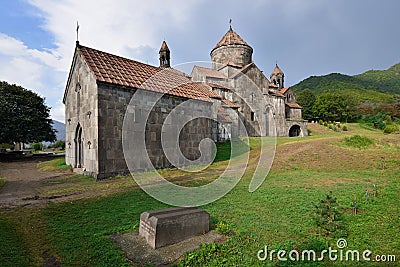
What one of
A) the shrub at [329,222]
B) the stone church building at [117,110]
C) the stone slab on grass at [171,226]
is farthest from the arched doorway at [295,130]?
the stone slab on grass at [171,226]

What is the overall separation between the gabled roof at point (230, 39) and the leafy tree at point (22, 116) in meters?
23.4

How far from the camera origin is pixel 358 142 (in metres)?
15.2

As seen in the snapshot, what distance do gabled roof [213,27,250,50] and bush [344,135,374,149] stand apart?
19.7 meters

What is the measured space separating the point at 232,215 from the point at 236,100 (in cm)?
2286

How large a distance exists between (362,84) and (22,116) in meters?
113

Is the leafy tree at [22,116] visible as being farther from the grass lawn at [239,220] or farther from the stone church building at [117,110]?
the grass lawn at [239,220]

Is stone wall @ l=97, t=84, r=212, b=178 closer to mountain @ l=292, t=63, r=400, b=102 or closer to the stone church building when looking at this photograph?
the stone church building

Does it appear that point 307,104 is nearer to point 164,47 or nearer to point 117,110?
point 164,47

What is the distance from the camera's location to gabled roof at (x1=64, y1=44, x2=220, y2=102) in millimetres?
12141

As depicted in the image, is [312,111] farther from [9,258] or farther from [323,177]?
[9,258]

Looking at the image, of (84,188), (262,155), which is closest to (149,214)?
(84,188)

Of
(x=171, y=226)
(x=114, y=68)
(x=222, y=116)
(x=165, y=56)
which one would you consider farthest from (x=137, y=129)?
(x=165, y=56)

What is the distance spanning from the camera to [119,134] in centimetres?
1206

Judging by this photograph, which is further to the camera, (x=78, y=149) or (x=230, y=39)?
(x=230, y=39)
